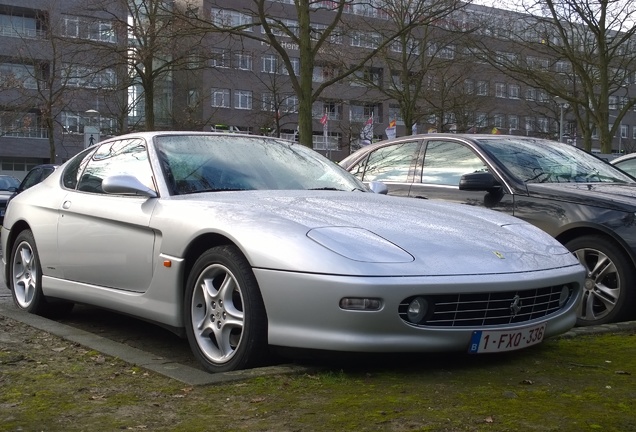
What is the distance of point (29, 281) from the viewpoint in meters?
7.06

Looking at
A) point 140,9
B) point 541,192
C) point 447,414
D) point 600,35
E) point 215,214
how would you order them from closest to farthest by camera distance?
point 447,414 → point 215,214 → point 541,192 → point 600,35 → point 140,9

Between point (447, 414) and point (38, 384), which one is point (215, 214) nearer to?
point (38, 384)

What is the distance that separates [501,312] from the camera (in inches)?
183

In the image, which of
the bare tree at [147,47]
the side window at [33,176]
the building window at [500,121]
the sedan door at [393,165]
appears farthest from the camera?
the building window at [500,121]

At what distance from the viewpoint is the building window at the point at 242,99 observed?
7188cm

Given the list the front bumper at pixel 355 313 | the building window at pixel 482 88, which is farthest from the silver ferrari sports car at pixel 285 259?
the building window at pixel 482 88

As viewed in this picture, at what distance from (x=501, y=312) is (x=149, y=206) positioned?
2.23m

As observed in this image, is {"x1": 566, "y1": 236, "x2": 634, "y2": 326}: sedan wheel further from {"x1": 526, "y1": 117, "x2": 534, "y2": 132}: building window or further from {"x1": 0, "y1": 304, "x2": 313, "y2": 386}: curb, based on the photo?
{"x1": 526, "y1": 117, "x2": 534, "y2": 132}: building window

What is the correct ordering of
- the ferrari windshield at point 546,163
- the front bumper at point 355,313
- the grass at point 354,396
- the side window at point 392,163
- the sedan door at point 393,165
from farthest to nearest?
the side window at point 392,163 < the sedan door at point 393,165 < the ferrari windshield at point 546,163 < the front bumper at point 355,313 < the grass at point 354,396

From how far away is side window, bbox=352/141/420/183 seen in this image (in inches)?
338

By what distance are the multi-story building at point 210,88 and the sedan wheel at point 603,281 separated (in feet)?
50.2

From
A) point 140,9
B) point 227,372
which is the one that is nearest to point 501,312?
point 227,372

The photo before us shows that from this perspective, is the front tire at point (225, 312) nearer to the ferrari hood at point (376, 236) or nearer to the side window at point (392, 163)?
the ferrari hood at point (376, 236)

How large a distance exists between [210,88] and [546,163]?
54.5 metres
